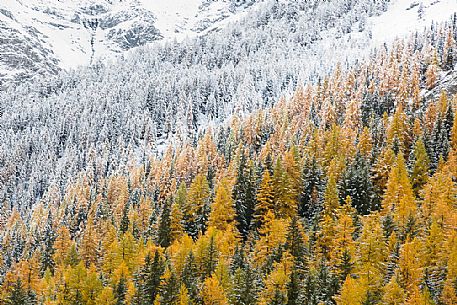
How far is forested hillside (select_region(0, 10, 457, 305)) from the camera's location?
200 ft

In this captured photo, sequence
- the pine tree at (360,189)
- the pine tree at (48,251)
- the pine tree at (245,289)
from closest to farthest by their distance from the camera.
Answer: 1. the pine tree at (245,289)
2. the pine tree at (360,189)
3. the pine tree at (48,251)

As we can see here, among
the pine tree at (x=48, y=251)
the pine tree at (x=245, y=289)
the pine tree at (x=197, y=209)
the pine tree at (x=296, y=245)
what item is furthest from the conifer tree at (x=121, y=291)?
the pine tree at (x=48, y=251)

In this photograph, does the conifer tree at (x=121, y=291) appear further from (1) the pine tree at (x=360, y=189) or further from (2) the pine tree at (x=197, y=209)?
(1) the pine tree at (x=360, y=189)

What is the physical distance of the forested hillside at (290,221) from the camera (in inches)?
2397

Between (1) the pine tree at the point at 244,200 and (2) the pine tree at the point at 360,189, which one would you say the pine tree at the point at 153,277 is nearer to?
(1) the pine tree at the point at 244,200

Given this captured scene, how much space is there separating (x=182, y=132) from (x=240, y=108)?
859 inches

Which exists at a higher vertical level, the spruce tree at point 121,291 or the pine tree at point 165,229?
the pine tree at point 165,229

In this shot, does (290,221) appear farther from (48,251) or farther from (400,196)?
(48,251)

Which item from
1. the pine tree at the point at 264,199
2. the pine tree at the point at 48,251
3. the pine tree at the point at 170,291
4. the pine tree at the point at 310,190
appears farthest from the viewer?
the pine tree at the point at 48,251

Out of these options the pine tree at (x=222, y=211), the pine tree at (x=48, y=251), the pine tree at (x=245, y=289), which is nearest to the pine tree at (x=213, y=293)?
the pine tree at (x=245, y=289)

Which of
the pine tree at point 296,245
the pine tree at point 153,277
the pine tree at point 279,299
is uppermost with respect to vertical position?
the pine tree at point 296,245

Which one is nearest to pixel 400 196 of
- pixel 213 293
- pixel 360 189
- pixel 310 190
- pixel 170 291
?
pixel 360 189

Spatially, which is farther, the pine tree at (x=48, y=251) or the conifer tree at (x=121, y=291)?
the pine tree at (x=48, y=251)

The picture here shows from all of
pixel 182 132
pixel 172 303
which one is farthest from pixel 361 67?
pixel 172 303
